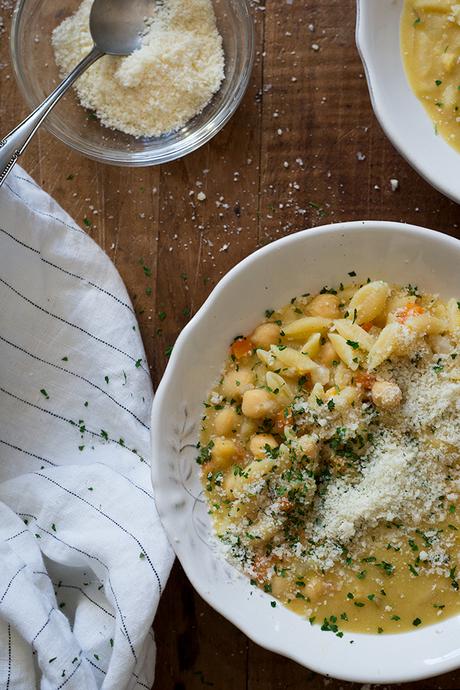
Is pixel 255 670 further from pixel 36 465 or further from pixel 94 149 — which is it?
pixel 94 149

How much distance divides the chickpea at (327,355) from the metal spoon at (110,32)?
111 cm

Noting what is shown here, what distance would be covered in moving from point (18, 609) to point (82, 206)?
128cm

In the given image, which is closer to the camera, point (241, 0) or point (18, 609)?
point (18, 609)

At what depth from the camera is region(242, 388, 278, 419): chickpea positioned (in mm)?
2471

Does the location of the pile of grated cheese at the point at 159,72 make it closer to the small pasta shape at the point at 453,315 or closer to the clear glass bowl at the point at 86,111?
the clear glass bowl at the point at 86,111

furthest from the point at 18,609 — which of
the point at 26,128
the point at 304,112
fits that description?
the point at 304,112

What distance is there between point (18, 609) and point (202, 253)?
1236 millimetres

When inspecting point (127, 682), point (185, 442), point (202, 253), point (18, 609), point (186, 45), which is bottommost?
point (127, 682)

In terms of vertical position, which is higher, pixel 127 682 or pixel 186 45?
pixel 186 45

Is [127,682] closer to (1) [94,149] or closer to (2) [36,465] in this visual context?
(2) [36,465]

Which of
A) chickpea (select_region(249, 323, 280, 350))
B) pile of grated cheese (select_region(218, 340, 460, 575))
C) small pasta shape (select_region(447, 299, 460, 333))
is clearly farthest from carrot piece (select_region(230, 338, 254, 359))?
small pasta shape (select_region(447, 299, 460, 333))

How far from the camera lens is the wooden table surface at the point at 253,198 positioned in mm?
2822

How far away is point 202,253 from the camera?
2.85 m

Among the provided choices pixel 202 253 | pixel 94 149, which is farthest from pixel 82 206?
pixel 202 253
